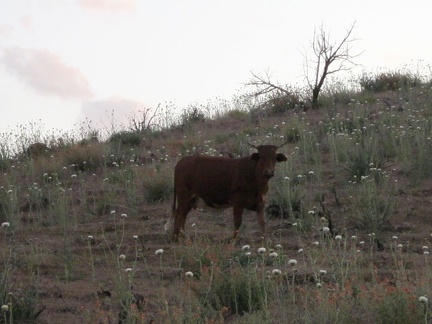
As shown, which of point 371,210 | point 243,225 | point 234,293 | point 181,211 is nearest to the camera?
point 234,293

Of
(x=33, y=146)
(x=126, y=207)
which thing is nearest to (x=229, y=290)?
(x=126, y=207)

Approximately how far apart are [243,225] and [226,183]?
3.24 ft

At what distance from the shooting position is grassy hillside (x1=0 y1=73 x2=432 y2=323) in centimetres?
669

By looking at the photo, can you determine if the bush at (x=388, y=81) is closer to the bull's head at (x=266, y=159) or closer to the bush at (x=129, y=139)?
the bush at (x=129, y=139)

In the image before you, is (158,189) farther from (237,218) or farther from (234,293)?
(234,293)

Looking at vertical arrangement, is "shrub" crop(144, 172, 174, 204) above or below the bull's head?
below

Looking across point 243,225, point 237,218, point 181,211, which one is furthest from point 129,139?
point 237,218

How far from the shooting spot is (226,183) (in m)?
10.7

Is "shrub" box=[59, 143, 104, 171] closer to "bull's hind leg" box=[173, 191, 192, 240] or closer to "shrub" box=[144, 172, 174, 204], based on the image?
"shrub" box=[144, 172, 174, 204]

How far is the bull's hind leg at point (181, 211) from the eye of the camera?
10.8m

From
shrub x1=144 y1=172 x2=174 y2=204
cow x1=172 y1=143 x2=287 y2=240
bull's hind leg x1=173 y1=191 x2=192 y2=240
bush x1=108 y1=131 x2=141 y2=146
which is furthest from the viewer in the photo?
bush x1=108 y1=131 x2=141 y2=146

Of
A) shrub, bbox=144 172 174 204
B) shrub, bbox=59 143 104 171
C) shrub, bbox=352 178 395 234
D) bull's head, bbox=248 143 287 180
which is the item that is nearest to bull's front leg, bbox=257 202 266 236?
bull's head, bbox=248 143 287 180

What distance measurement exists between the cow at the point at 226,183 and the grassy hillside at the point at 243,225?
38 centimetres

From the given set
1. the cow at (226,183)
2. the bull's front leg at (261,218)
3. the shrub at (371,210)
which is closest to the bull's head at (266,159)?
the cow at (226,183)
